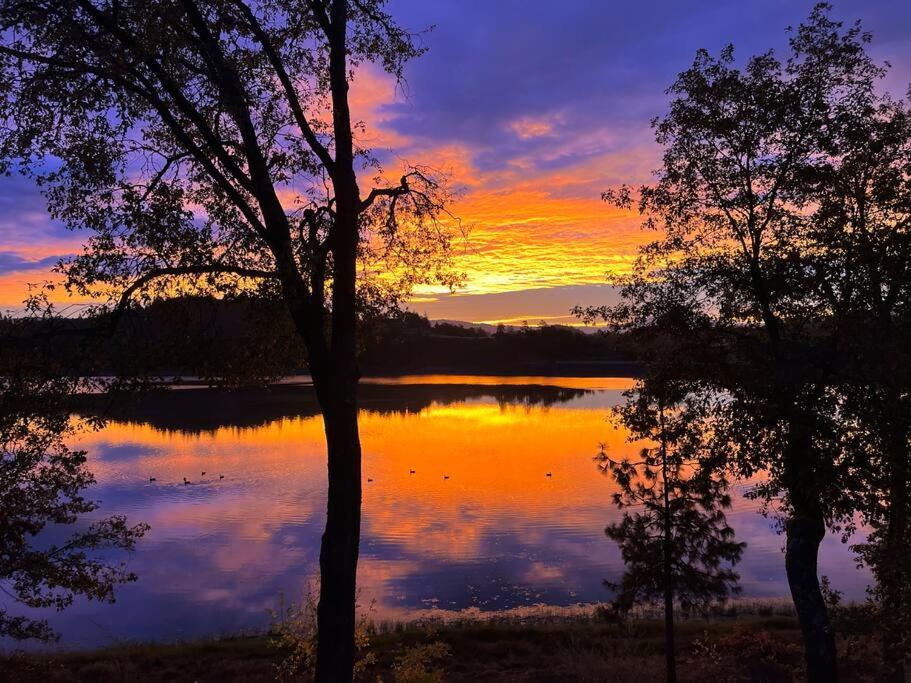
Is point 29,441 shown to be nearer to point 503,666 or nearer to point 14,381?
point 14,381

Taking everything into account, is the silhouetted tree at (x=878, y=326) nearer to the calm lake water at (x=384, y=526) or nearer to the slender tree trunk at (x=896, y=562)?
the slender tree trunk at (x=896, y=562)

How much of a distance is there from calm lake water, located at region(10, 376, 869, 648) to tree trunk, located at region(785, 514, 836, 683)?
1180 centimetres

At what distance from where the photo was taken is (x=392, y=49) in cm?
1207

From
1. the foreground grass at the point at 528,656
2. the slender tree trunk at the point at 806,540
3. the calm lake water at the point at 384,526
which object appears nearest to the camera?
the slender tree trunk at the point at 806,540

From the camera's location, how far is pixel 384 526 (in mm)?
33688

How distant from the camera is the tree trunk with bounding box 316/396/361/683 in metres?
9.70

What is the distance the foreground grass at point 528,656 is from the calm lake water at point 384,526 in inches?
105

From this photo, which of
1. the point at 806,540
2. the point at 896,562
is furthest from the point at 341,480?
the point at 806,540

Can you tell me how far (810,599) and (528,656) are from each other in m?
9.16

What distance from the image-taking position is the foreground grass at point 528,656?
1670cm

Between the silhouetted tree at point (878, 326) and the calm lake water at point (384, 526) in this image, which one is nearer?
the silhouetted tree at point (878, 326)

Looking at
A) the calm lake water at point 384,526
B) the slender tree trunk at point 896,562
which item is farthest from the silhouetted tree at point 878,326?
the calm lake water at point 384,526

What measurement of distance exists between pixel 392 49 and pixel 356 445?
23.9ft

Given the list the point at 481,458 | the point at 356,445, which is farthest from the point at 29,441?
the point at 481,458
